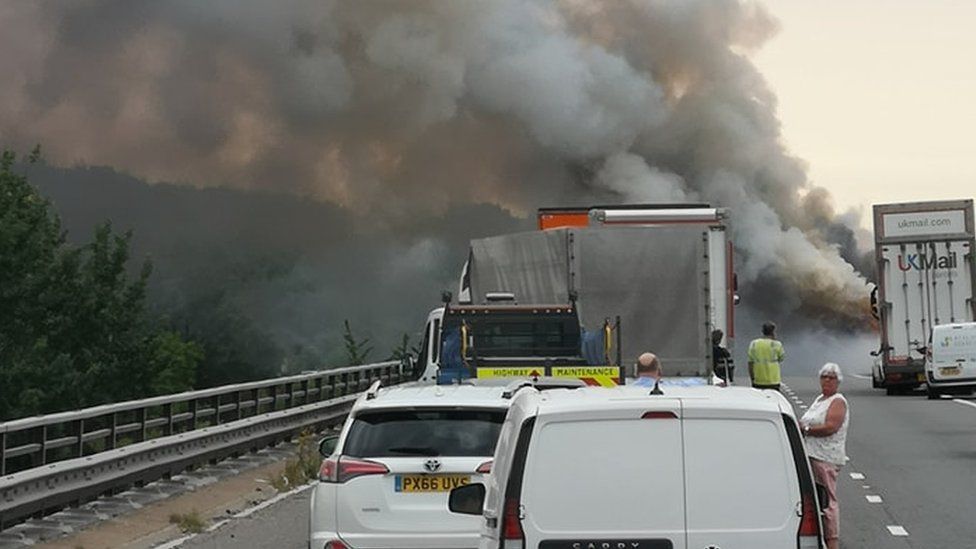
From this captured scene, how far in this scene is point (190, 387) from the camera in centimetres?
11350

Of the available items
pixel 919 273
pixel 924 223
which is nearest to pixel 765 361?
pixel 919 273

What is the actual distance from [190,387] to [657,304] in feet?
302

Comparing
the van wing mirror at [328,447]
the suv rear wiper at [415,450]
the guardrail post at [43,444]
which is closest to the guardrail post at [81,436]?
the guardrail post at [43,444]

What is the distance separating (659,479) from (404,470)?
437cm

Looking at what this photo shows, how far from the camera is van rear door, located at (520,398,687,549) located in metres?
7.58

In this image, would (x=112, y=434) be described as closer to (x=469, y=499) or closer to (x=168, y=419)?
(x=168, y=419)

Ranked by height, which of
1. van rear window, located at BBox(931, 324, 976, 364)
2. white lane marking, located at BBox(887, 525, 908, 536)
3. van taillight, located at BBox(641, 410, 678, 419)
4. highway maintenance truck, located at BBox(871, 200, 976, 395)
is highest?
highway maintenance truck, located at BBox(871, 200, 976, 395)

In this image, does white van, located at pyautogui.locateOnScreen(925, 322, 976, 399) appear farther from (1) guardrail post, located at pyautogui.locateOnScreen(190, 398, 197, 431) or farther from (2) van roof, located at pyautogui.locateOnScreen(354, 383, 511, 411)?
(2) van roof, located at pyautogui.locateOnScreen(354, 383, 511, 411)

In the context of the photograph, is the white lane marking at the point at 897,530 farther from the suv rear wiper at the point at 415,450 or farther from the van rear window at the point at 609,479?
the van rear window at the point at 609,479

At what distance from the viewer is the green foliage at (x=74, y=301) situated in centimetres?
7606

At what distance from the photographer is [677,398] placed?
25.7 feet

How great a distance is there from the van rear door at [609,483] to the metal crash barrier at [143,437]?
786 cm

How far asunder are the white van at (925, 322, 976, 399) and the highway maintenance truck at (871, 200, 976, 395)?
7.28 ft

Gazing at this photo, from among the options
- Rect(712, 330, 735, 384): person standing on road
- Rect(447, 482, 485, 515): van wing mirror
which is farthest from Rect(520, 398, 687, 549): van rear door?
Rect(712, 330, 735, 384): person standing on road
